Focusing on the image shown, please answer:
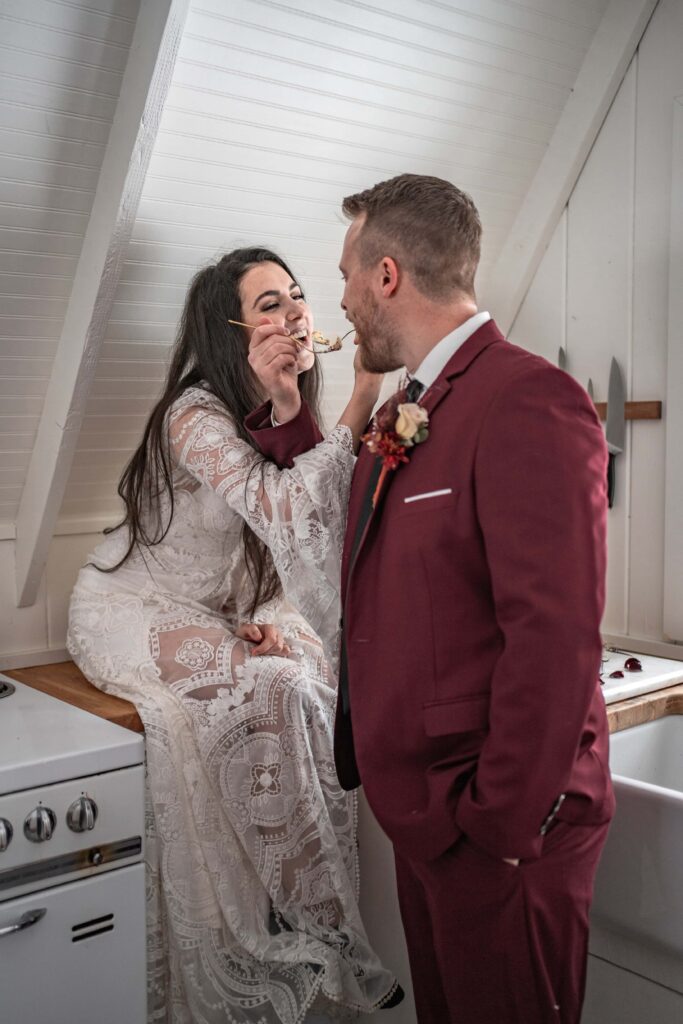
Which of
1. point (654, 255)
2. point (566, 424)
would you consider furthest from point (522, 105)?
point (566, 424)

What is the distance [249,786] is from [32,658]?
85 centimetres

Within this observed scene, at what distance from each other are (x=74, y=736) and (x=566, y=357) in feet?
5.95

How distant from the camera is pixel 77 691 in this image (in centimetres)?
235

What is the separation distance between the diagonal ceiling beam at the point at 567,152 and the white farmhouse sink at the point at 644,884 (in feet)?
5.60

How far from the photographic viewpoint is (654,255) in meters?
2.79

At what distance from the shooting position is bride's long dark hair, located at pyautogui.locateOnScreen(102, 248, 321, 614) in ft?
7.72

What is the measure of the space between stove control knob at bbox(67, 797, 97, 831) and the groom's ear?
1054mm

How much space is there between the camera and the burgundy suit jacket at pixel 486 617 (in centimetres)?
126

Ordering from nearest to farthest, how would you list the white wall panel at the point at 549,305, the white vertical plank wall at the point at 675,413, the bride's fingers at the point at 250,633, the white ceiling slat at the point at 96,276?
1. the white ceiling slat at the point at 96,276
2. the bride's fingers at the point at 250,633
3. the white vertical plank wall at the point at 675,413
4. the white wall panel at the point at 549,305

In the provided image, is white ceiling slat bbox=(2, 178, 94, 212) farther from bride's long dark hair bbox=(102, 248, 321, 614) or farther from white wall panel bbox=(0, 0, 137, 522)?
bride's long dark hair bbox=(102, 248, 321, 614)

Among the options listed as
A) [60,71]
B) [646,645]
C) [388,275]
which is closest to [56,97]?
[60,71]

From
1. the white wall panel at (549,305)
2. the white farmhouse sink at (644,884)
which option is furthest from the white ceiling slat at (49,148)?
the white farmhouse sink at (644,884)

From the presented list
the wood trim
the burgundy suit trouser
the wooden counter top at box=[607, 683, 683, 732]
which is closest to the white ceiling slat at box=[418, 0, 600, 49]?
the wood trim

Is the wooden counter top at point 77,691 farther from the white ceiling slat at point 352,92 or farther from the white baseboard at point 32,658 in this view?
the white ceiling slat at point 352,92
